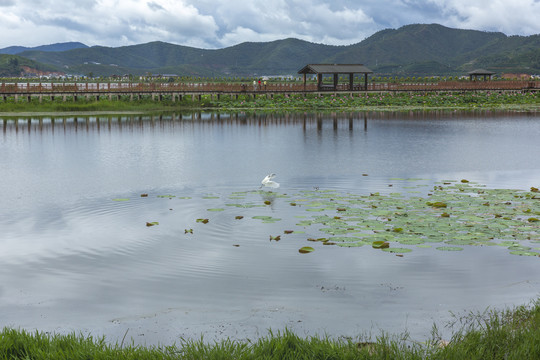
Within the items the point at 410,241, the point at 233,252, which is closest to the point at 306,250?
the point at 233,252

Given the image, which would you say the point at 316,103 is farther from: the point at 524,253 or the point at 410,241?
the point at 524,253

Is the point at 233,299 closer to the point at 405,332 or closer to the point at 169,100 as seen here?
the point at 405,332

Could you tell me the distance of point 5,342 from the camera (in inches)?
233

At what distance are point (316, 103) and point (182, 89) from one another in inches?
624

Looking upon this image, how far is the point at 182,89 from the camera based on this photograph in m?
69.5

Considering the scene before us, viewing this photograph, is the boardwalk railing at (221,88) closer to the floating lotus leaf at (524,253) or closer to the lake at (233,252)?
the lake at (233,252)

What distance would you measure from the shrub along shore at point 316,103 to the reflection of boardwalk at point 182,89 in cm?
67

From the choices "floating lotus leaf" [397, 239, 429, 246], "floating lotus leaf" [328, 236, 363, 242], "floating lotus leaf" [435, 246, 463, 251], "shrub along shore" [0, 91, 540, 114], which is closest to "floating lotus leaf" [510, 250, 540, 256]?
"floating lotus leaf" [435, 246, 463, 251]

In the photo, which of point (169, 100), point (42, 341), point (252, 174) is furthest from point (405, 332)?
point (169, 100)

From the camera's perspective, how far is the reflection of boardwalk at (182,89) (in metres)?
64.1

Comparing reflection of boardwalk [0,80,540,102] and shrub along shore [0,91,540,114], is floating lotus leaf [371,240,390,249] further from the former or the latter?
reflection of boardwalk [0,80,540,102]

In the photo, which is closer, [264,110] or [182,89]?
[264,110]

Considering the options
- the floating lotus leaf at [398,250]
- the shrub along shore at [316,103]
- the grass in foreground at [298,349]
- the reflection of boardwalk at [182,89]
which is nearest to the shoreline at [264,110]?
the shrub along shore at [316,103]

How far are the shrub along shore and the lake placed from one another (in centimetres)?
3847
